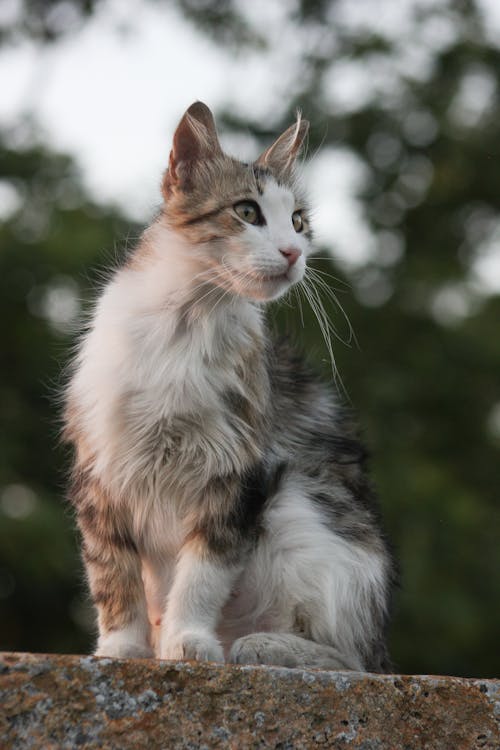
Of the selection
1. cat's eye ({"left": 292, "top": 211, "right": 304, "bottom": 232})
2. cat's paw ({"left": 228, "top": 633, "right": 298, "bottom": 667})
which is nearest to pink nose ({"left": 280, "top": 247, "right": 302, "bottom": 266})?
Answer: cat's eye ({"left": 292, "top": 211, "right": 304, "bottom": 232})

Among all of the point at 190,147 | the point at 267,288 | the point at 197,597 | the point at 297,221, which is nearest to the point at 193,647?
the point at 197,597

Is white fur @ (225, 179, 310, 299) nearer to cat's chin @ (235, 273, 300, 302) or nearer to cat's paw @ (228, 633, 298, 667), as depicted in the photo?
cat's chin @ (235, 273, 300, 302)

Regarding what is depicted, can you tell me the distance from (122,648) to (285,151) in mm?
1965

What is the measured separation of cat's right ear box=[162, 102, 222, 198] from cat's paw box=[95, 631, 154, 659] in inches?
62.8

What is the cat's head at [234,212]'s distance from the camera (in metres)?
3.52

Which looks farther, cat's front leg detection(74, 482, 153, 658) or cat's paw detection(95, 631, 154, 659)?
cat's front leg detection(74, 482, 153, 658)

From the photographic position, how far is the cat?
11.1ft

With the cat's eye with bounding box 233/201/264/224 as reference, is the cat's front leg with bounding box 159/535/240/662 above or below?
below

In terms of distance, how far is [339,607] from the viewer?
3.45m

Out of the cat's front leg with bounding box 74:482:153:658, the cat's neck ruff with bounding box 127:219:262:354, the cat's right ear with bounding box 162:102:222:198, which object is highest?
the cat's right ear with bounding box 162:102:222:198

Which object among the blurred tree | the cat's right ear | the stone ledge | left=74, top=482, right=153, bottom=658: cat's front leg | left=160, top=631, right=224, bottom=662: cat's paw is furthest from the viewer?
the blurred tree

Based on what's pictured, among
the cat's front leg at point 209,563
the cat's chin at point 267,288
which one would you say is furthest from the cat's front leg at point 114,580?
the cat's chin at point 267,288

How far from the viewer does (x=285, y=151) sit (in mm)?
4102

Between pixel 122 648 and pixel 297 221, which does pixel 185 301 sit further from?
pixel 122 648
